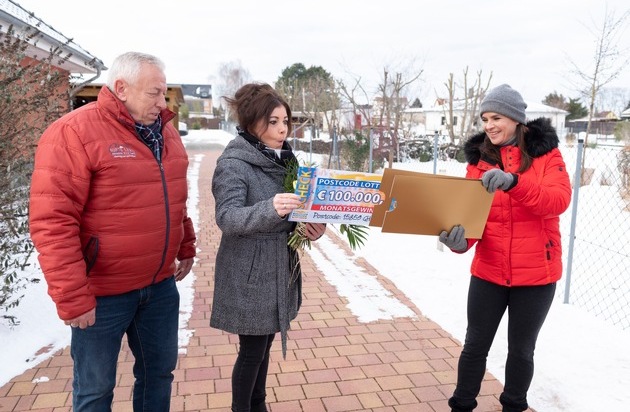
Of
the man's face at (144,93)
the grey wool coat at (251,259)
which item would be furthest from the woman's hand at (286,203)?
the man's face at (144,93)

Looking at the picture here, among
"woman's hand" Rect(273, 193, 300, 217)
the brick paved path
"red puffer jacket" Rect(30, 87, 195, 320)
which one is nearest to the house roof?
the brick paved path

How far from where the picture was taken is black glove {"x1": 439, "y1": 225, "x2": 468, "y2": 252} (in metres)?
2.38

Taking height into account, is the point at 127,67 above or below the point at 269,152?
above

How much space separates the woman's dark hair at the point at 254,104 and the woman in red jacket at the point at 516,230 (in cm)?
100

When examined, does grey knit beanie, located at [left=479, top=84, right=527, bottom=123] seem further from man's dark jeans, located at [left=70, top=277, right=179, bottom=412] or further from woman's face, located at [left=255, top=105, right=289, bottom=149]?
man's dark jeans, located at [left=70, top=277, right=179, bottom=412]

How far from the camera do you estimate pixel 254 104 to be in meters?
2.22

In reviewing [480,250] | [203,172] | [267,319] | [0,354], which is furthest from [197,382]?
[203,172]

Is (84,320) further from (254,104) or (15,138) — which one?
(15,138)

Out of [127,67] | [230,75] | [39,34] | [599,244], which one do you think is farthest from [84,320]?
[230,75]

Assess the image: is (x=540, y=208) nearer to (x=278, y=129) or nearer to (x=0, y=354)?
(x=278, y=129)

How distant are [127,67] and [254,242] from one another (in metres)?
0.89

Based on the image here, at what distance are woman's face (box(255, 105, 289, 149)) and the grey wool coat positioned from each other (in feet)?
0.27

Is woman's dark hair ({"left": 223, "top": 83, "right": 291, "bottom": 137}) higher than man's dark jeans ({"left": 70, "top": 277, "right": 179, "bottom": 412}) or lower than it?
higher

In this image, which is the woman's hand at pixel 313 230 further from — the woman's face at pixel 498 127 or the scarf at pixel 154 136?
the woman's face at pixel 498 127
